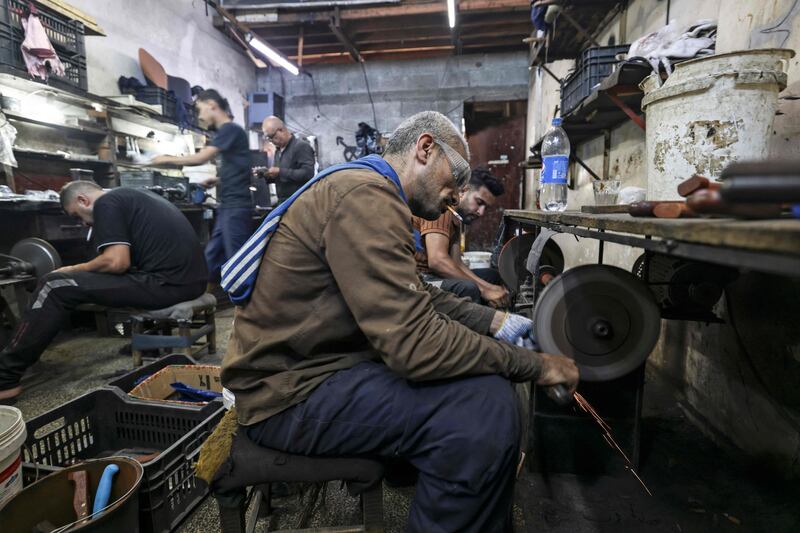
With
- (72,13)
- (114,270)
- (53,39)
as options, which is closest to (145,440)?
(114,270)

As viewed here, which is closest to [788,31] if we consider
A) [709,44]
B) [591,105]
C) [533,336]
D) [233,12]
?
[709,44]

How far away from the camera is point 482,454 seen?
0.93 m

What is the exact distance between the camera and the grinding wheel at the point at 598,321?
146cm

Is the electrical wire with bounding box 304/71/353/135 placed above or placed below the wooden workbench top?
above

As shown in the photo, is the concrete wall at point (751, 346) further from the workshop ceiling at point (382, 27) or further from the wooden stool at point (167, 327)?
the workshop ceiling at point (382, 27)

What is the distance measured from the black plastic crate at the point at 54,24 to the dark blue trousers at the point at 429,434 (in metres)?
4.66

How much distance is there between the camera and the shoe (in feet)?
7.76

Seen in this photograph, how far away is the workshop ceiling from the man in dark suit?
3026 millimetres

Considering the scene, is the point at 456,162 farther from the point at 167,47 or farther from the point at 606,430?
the point at 167,47

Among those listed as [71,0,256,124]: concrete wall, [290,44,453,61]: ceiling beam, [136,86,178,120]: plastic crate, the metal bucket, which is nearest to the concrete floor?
the metal bucket

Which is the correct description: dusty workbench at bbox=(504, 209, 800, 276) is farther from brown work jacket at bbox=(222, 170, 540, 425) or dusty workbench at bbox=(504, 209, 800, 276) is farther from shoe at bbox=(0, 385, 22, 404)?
shoe at bbox=(0, 385, 22, 404)

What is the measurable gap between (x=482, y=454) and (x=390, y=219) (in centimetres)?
58

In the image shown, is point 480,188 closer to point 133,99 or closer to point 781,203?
point 781,203

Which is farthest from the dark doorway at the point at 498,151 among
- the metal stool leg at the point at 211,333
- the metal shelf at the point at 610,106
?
the metal stool leg at the point at 211,333
